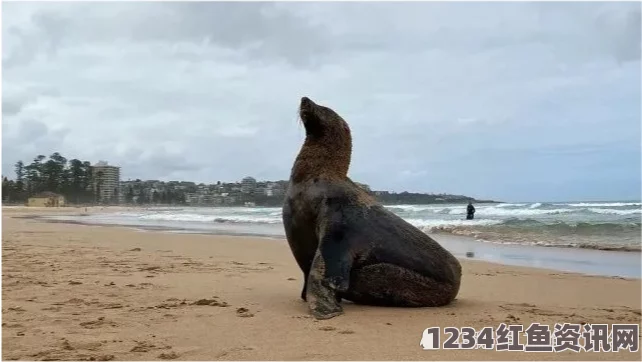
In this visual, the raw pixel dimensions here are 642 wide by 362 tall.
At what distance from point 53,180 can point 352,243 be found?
334 feet

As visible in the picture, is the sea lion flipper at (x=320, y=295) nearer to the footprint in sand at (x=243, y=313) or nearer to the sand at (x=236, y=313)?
the sand at (x=236, y=313)

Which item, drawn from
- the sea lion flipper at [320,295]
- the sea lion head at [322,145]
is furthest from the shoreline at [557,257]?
the sea lion flipper at [320,295]

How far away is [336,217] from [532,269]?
19.4 ft

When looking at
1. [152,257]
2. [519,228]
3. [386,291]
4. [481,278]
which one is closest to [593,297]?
[481,278]

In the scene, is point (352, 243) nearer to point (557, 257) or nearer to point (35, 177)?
point (557, 257)

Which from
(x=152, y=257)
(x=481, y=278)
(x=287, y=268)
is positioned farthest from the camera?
(x=152, y=257)

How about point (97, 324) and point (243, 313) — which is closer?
point (97, 324)

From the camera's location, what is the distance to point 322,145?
6.57 meters

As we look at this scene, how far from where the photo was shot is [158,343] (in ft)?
14.2

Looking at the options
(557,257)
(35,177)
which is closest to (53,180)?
(35,177)

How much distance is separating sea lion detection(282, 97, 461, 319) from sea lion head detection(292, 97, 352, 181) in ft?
0.03

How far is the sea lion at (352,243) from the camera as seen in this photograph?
5.92 meters

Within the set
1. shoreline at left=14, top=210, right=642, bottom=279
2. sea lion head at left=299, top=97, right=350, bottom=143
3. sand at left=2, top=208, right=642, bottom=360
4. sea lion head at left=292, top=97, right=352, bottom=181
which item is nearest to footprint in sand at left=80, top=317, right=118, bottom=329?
sand at left=2, top=208, right=642, bottom=360

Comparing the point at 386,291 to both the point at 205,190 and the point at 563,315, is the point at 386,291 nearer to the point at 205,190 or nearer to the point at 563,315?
the point at 563,315
